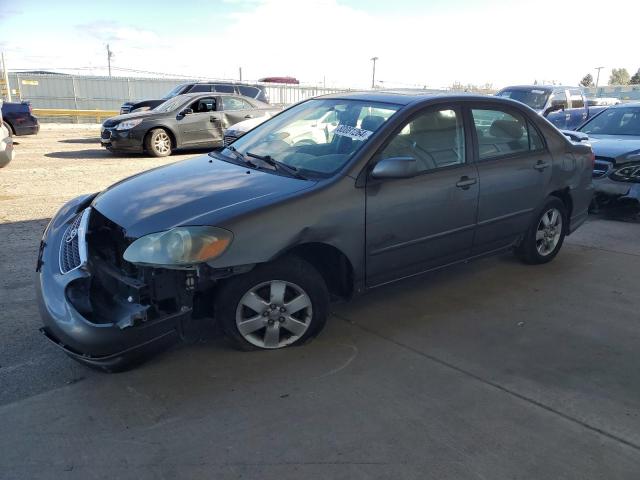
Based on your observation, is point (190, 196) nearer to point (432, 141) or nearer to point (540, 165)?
point (432, 141)

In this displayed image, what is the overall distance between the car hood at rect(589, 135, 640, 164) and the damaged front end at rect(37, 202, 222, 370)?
19.9ft

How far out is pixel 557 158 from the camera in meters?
4.94

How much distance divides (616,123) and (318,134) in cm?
640

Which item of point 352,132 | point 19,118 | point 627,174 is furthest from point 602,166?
point 19,118

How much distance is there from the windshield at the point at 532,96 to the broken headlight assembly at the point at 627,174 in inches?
306

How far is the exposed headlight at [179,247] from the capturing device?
2.98m

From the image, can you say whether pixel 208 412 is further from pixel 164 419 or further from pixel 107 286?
pixel 107 286

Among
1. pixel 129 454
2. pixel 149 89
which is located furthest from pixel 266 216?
pixel 149 89

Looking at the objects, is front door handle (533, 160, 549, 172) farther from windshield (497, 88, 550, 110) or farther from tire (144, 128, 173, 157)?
windshield (497, 88, 550, 110)

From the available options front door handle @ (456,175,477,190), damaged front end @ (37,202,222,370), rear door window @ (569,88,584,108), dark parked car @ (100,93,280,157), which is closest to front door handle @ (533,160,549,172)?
front door handle @ (456,175,477,190)

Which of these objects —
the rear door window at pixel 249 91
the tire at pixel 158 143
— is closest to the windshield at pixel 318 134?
the tire at pixel 158 143

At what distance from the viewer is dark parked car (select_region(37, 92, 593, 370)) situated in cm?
301

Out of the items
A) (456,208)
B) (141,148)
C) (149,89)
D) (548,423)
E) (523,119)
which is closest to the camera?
(548,423)

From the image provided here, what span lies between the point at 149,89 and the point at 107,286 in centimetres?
2611
